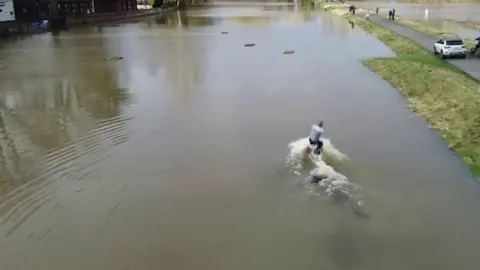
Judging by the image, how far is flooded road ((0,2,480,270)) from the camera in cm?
1076

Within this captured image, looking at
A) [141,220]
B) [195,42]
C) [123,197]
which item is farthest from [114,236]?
[195,42]

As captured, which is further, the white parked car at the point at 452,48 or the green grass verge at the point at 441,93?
the white parked car at the point at 452,48

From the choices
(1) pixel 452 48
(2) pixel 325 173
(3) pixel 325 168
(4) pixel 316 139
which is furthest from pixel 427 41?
(2) pixel 325 173

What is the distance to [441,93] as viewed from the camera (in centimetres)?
2275

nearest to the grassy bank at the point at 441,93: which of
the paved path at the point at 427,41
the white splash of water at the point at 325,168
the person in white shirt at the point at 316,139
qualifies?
the paved path at the point at 427,41

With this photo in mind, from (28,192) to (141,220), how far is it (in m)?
3.48

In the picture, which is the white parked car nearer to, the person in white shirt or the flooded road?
the flooded road

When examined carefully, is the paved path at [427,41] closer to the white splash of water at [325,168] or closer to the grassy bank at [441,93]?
the grassy bank at [441,93]

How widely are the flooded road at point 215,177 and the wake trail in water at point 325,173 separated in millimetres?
287

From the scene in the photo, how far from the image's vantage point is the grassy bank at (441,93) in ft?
56.3

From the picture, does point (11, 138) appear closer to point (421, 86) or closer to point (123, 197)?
point (123, 197)

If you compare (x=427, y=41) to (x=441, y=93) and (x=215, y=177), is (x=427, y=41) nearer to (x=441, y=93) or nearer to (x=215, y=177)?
(x=441, y=93)

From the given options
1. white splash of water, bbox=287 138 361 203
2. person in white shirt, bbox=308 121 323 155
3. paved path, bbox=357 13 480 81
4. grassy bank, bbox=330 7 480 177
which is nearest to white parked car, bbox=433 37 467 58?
paved path, bbox=357 13 480 81

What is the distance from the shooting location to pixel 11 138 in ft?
58.5
